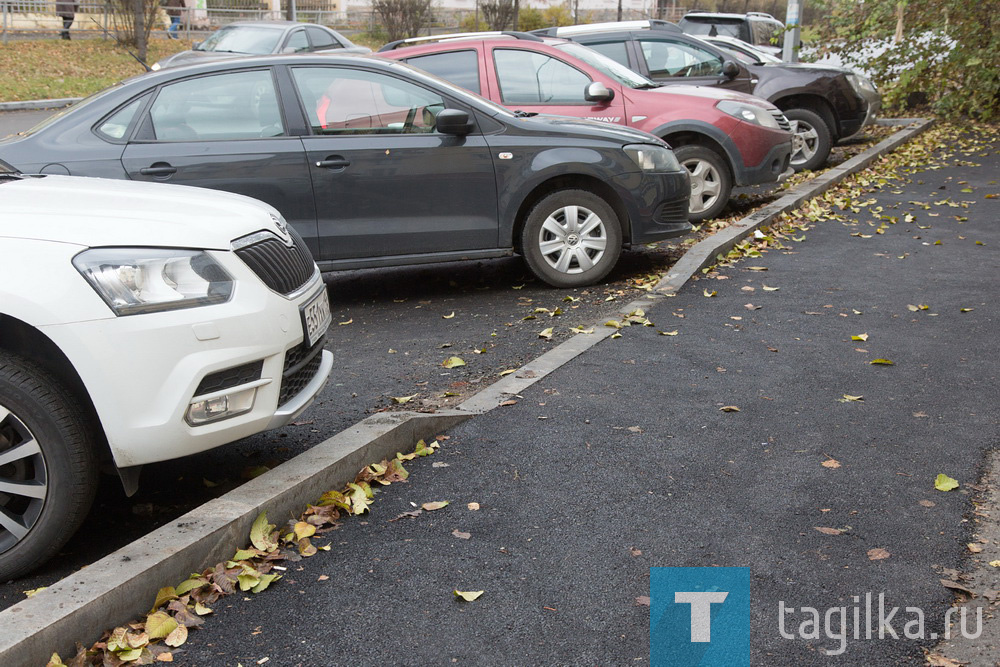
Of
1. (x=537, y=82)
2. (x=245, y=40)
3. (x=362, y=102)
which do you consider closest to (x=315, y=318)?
(x=362, y=102)

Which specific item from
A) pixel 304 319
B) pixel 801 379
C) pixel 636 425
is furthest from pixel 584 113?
pixel 304 319

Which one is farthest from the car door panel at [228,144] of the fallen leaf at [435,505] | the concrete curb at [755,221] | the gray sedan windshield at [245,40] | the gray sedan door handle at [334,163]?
the gray sedan windshield at [245,40]

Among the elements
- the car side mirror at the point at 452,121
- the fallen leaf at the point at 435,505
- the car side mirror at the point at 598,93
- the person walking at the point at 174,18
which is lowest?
the fallen leaf at the point at 435,505

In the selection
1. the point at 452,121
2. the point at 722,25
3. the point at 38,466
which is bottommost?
the point at 38,466

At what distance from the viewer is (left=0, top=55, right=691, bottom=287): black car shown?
664 centimetres

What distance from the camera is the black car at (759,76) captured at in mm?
11805

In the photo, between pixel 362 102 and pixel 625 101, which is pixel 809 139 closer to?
pixel 625 101

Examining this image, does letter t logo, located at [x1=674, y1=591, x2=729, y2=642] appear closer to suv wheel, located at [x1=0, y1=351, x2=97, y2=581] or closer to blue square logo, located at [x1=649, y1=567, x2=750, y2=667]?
blue square logo, located at [x1=649, y1=567, x2=750, y2=667]

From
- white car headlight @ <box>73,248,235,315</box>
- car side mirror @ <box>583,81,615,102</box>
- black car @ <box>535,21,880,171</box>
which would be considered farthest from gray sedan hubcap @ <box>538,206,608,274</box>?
black car @ <box>535,21,880,171</box>

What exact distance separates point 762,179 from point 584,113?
6.18 ft

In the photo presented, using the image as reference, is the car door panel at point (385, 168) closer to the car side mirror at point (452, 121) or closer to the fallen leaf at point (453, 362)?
the car side mirror at point (452, 121)

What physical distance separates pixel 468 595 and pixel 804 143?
11.0 meters

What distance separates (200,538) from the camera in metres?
3.29

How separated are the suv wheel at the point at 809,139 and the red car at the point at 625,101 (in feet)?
9.98
